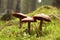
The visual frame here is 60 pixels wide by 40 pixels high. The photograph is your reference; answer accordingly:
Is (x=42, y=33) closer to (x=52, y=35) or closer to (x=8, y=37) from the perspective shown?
(x=52, y=35)

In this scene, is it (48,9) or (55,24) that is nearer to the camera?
(55,24)

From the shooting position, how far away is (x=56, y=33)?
6102 mm

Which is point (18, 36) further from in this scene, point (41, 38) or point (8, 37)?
point (41, 38)

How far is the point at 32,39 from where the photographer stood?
18.5 feet

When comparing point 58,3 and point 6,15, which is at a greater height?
point 58,3

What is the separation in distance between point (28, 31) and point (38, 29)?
0.31m

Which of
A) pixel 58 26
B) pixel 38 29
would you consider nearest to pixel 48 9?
pixel 58 26

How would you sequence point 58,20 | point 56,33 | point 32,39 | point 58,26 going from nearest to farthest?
point 32,39 < point 56,33 < point 58,26 < point 58,20

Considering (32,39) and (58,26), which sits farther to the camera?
(58,26)

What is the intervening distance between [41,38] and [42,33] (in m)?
0.32

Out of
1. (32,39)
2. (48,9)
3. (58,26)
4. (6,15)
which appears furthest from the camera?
(6,15)

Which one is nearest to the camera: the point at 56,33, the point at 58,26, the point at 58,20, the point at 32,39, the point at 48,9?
the point at 32,39

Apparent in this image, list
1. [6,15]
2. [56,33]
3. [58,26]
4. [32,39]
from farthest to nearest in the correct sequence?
1. [6,15]
2. [58,26]
3. [56,33]
4. [32,39]

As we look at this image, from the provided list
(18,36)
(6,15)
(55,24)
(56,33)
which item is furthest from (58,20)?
(6,15)
